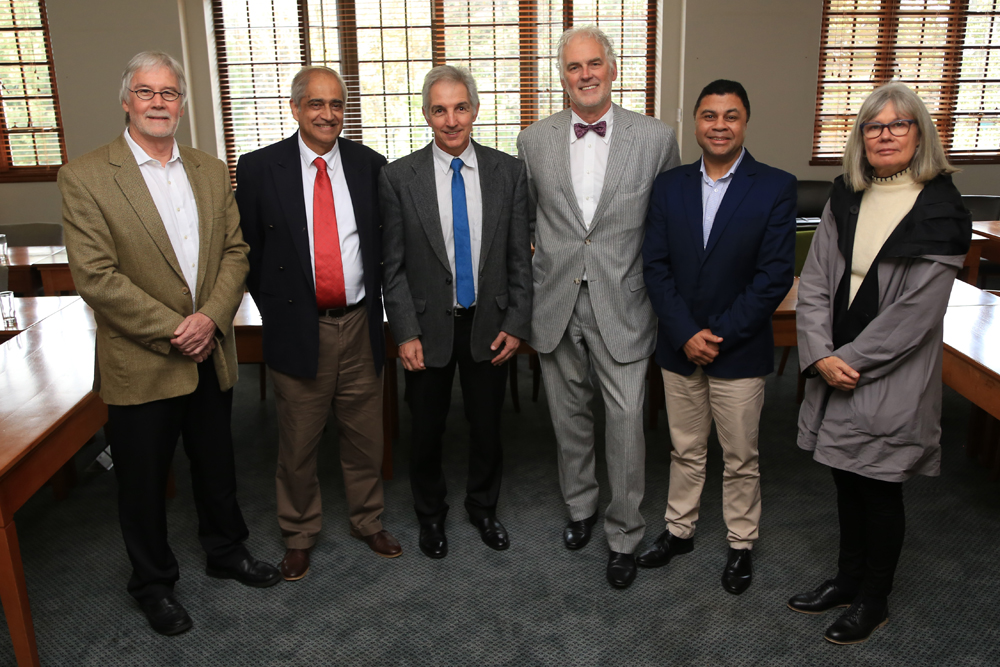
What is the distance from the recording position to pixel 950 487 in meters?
3.21

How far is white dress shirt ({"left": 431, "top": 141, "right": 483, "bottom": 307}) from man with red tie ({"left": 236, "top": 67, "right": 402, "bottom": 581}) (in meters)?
0.22

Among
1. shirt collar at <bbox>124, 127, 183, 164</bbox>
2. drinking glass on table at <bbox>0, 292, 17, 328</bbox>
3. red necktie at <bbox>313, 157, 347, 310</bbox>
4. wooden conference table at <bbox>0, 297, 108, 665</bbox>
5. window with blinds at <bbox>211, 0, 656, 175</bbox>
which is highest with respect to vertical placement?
window with blinds at <bbox>211, 0, 656, 175</bbox>

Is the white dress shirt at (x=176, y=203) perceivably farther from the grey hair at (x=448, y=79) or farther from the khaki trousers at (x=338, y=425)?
the grey hair at (x=448, y=79)

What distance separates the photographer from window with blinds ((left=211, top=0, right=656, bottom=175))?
6.30 meters

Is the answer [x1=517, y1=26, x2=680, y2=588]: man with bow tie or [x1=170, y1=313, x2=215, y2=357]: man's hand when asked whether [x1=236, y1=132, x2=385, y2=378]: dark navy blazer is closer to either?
[x1=170, y1=313, x2=215, y2=357]: man's hand

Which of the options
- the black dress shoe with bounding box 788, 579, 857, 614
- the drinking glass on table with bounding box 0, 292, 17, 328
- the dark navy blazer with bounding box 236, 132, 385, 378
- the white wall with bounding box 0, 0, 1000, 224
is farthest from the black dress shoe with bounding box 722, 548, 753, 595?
the white wall with bounding box 0, 0, 1000, 224

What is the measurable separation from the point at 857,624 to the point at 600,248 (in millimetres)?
1388

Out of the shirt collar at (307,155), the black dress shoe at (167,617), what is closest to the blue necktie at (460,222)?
the shirt collar at (307,155)

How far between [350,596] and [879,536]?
5.50 ft


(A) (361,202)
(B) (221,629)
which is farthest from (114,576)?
(A) (361,202)

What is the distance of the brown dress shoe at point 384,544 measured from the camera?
2.78 meters

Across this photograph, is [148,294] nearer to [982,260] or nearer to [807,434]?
[807,434]

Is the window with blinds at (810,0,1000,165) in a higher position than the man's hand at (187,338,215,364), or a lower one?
higher

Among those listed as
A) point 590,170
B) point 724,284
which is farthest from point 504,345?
point 724,284
